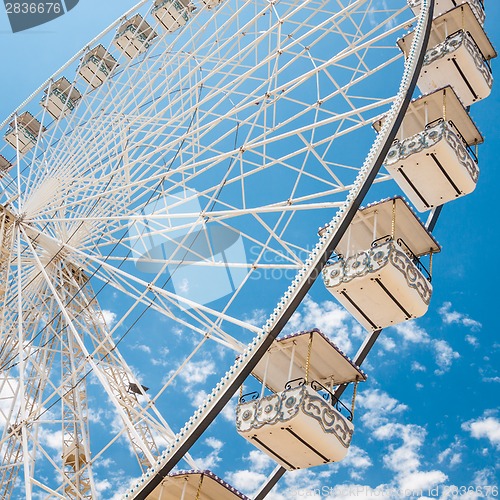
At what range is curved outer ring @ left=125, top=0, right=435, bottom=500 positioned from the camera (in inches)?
368

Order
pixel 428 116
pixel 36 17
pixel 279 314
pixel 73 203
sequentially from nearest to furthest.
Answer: pixel 279 314 → pixel 428 116 → pixel 73 203 → pixel 36 17

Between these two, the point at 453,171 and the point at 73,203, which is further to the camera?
the point at 73,203

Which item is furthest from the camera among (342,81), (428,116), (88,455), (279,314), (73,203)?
(342,81)

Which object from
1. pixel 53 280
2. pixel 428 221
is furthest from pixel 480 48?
pixel 53 280

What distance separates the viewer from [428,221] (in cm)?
1305

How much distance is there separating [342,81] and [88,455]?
2088 centimetres

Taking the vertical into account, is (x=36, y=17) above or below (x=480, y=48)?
above

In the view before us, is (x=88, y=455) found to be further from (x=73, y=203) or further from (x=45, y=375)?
(x=73, y=203)

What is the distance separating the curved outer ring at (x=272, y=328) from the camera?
9.34 metres

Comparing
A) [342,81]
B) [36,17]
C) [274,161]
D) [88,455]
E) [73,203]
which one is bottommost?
[342,81]

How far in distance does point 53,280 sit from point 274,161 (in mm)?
5900

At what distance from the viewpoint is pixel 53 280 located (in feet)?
56.3

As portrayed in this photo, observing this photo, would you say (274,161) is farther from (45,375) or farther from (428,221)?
(45,375)

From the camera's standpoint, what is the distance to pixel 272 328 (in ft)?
31.4
